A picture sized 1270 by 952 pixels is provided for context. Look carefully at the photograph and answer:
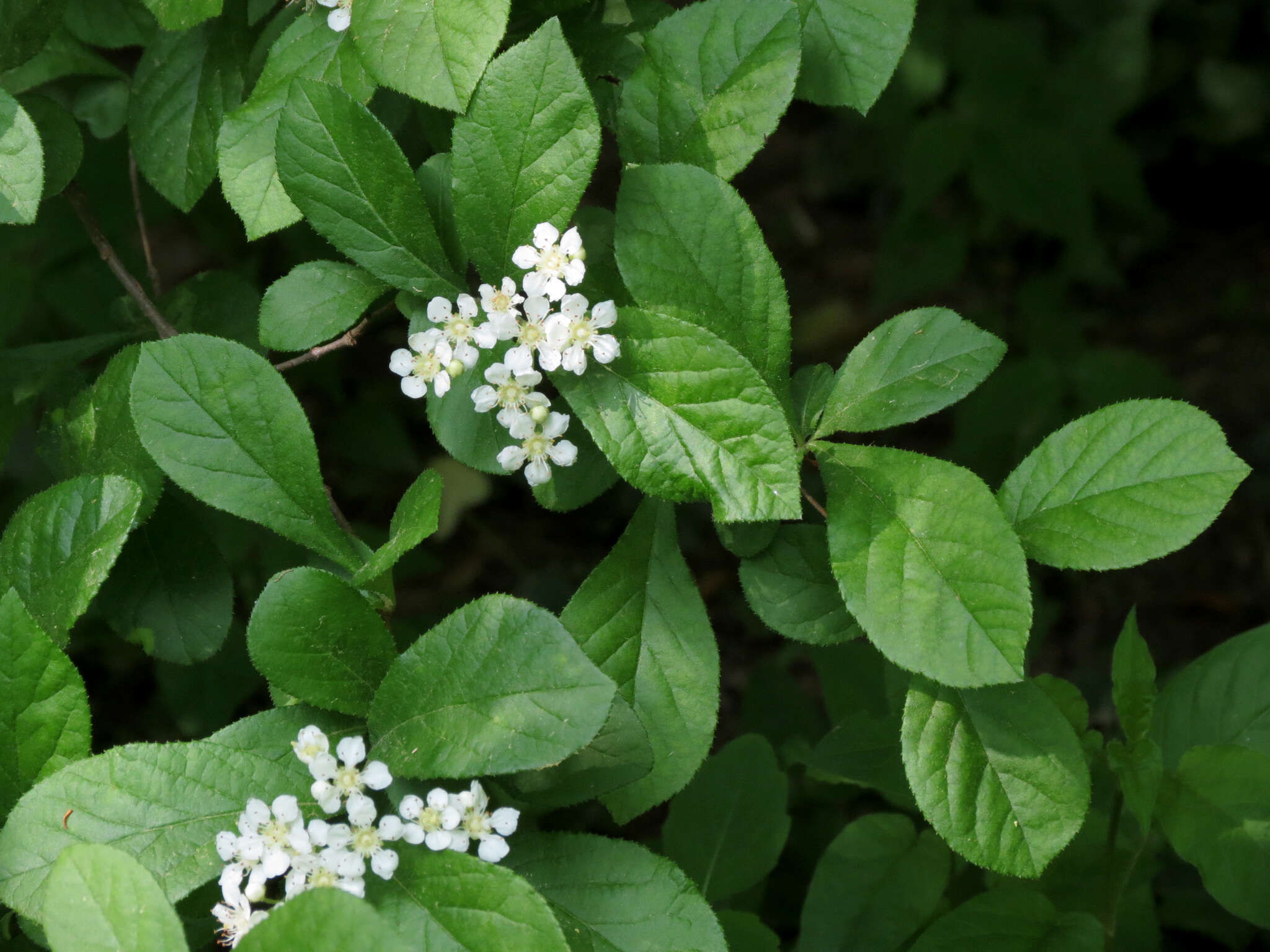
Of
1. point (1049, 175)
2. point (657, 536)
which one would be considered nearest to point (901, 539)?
point (657, 536)

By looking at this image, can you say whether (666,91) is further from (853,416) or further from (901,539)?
(901,539)

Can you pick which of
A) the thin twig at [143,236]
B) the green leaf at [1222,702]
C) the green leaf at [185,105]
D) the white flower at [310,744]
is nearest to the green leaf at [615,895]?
the white flower at [310,744]

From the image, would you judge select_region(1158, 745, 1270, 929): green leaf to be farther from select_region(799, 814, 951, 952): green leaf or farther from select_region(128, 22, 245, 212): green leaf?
select_region(128, 22, 245, 212): green leaf

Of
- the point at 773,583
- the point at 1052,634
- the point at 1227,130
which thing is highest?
the point at 773,583

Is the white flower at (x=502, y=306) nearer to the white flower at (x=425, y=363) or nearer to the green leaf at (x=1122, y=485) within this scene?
the white flower at (x=425, y=363)

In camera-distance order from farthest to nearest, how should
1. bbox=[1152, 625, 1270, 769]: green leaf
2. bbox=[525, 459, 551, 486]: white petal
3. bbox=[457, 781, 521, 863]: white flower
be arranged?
bbox=[1152, 625, 1270, 769]: green leaf < bbox=[525, 459, 551, 486]: white petal < bbox=[457, 781, 521, 863]: white flower

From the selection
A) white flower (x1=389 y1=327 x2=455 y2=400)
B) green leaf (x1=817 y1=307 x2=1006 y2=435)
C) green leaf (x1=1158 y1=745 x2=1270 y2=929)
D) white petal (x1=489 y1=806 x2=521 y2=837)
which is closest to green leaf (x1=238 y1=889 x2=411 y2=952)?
white petal (x1=489 y1=806 x2=521 y2=837)

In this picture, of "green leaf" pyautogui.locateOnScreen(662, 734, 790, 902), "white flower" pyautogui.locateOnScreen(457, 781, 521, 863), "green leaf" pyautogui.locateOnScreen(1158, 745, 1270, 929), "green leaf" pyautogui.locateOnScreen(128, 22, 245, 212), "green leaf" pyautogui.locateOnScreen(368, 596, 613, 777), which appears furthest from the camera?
"green leaf" pyautogui.locateOnScreen(662, 734, 790, 902)
